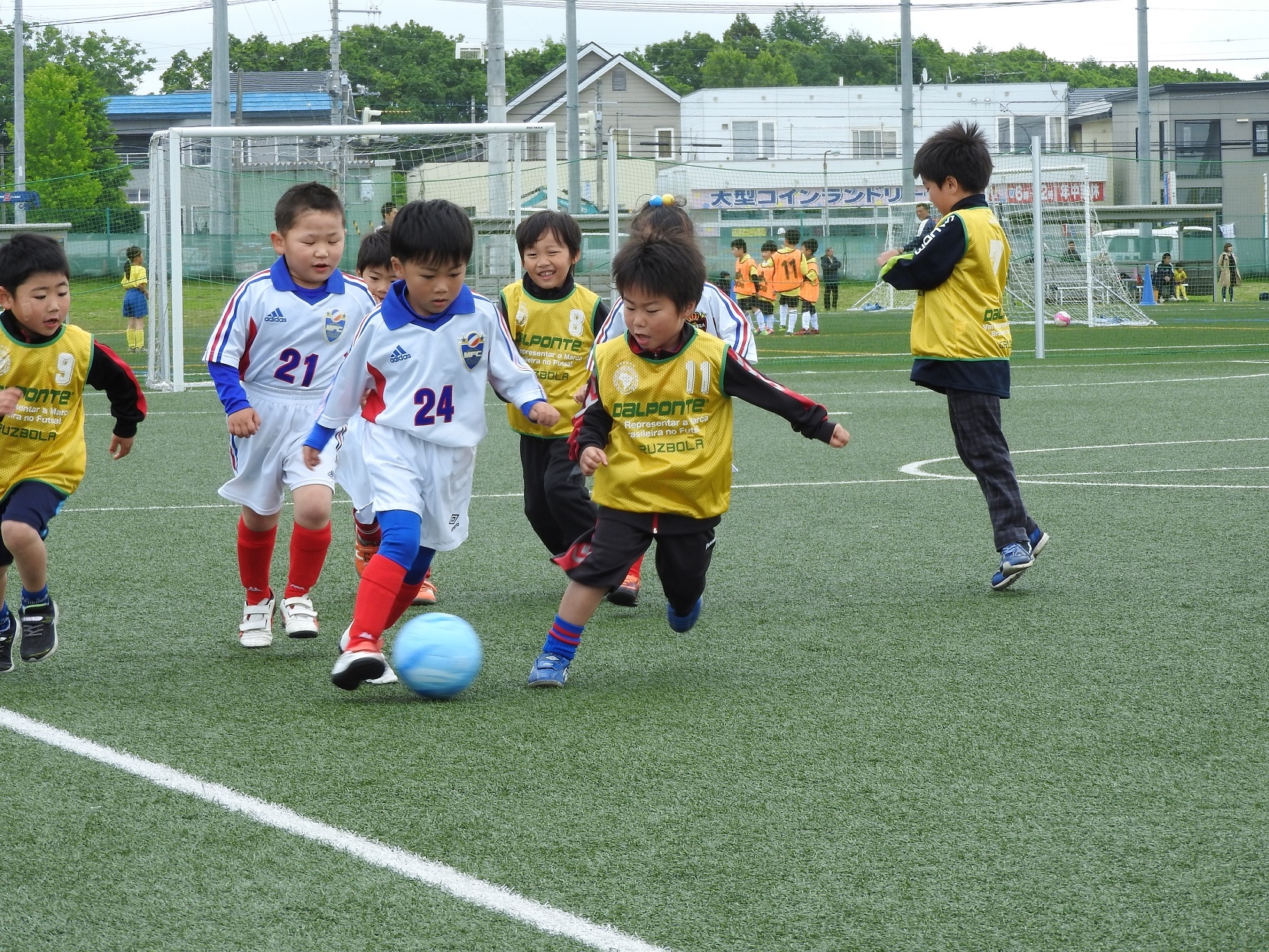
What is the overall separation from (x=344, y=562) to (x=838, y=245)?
129ft

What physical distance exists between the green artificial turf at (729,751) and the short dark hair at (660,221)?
151cm

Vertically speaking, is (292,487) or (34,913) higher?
(292,487)

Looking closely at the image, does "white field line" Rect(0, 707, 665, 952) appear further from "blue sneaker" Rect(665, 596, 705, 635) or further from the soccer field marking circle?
the soccer field marking circle

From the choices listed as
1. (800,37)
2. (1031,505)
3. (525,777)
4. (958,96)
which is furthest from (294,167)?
(800,37)

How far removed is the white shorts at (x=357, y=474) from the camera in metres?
4.97

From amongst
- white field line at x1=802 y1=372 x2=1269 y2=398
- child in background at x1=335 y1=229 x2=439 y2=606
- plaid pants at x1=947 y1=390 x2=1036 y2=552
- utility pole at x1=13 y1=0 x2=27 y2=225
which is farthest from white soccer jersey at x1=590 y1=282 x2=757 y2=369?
utility pole at x1=13 y1=0 x2=27 y2=225

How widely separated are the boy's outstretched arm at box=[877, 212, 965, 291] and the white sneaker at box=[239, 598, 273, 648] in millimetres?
2859

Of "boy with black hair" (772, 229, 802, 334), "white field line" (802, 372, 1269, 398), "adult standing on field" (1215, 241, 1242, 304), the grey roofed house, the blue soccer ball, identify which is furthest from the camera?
the grey roofed house

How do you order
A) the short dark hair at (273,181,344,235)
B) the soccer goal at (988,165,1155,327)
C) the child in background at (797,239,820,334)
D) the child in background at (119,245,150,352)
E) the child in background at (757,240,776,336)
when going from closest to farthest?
1. the short dark hair at (273,181,344,235)
2. the child in background at (119,245,150,352)
3. the child in background at (797,239,820,334)
4. the child in background at (757,240,776,336)
5. the soccer goal at (988,165,1155,327)

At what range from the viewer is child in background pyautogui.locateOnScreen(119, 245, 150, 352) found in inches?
939

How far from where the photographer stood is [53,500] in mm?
4996

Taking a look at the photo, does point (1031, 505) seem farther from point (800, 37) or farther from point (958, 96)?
point (800, 37)

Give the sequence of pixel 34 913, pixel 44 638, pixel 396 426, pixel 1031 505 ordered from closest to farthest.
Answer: pixel 34 913, pixel 396 426, pixel 44 638, pixel 1031 505

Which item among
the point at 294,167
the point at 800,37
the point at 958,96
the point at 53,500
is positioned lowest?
the point at 53,500
